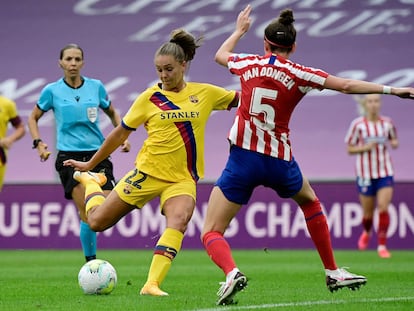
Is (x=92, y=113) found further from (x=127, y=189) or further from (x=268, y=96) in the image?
(x=268, y=96)

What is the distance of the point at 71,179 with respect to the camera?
11148mm

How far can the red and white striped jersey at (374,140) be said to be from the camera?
52.9 ft

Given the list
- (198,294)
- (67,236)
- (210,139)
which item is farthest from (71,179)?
(210,139)

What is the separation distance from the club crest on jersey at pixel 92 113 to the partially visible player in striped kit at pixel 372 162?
5673 millimetres

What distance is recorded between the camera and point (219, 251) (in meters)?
7.81

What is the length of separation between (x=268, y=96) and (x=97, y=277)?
2043 mm

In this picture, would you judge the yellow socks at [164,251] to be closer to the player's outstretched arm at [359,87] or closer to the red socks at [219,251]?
the red socks at [219,251]

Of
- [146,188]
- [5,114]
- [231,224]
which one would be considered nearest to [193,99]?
[146,188]

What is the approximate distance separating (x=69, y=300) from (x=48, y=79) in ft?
43.7

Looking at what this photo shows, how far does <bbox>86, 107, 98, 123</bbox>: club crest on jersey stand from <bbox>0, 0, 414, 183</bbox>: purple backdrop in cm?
889

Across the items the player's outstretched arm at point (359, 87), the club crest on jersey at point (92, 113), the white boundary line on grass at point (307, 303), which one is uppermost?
the club crest on jersey at point (92, 113)

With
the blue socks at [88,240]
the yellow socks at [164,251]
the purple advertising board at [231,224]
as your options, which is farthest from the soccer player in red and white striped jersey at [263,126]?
the purple advertising board at [231,224]

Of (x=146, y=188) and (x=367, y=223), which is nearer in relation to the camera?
(x=146, y=188)

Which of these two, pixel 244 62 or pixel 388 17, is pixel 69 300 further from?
pixel 388 17
